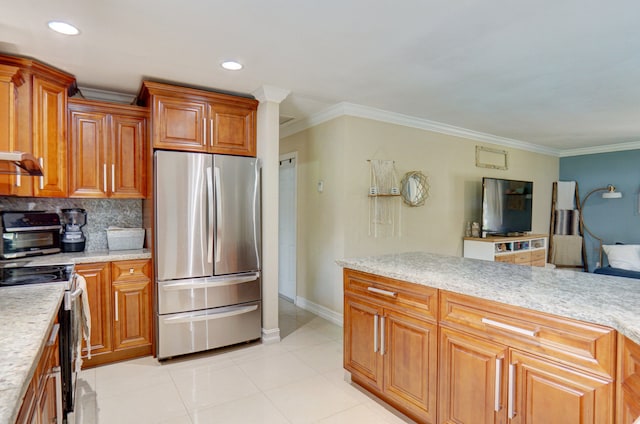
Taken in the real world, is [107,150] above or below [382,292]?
above

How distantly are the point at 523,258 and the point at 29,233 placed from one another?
6.18m

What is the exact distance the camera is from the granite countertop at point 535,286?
1.33 metres

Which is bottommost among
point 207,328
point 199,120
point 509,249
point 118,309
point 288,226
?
point 207,328

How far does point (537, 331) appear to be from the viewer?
1.49 meters

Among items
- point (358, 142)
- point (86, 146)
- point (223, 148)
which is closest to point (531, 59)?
point (358, 142)

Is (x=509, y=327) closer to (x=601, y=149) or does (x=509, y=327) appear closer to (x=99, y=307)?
(x=99, y=307)

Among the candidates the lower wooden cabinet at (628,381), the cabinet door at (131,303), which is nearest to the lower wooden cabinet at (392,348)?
the lower wooden cabinet at (628,381)

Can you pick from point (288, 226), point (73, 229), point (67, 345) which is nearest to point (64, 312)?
point (67, 345)

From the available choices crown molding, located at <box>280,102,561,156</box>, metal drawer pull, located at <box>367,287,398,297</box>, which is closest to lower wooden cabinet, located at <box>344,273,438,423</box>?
metal drawer pull, located at <box>367,287,398,297</box>

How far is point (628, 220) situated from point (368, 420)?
6558mm

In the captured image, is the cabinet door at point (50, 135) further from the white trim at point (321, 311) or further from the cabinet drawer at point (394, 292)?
the white trim at point (321, 311)

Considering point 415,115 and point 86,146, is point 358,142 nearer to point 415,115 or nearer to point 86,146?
point 415,115

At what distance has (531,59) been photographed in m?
2.71

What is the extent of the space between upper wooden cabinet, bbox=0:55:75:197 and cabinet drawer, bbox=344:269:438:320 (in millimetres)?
2457
